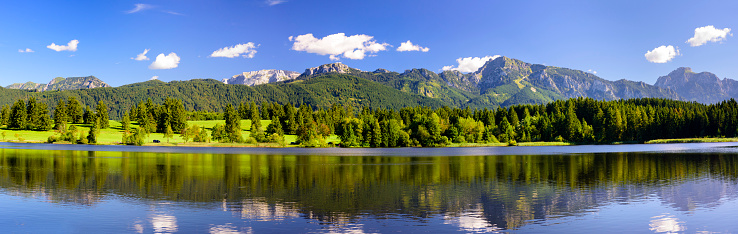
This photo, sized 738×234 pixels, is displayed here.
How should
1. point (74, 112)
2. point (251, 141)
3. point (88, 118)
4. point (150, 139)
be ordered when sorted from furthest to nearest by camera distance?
1. point (88, 118)
2. point (74, 112)
3. point (150, 139)
4. point (251, 141)

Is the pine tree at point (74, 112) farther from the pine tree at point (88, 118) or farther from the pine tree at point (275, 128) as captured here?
the pine tree at point (275, 128)

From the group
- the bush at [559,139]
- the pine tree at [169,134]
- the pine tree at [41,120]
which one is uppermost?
the pine tree at [41,120]

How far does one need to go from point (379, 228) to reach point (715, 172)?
4925 centimetres

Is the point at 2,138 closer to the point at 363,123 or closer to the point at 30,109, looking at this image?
the point at 30,109

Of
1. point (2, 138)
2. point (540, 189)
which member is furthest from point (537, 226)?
point (2, 138)

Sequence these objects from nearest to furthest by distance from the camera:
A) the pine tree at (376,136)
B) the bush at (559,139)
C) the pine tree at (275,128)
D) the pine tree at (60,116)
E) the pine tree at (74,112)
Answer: the pine tree at (376,136) → the pine tree at (275,128) → the pine tree at (60,116) → the bush at (559,139) → the pine tree at (74,112)

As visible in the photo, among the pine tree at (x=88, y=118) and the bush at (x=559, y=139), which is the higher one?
the pine tree at (x=88, y=118)

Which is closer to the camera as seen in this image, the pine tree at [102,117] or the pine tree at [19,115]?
the pine tree at [19,115]

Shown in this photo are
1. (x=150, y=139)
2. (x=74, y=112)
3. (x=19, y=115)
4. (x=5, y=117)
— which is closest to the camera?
(x=19, y=115)

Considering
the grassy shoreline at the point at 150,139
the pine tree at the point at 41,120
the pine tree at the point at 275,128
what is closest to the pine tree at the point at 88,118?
the grassy shoreline at the point at 150,139

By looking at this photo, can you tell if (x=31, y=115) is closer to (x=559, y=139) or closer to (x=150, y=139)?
(x=150, y=139)

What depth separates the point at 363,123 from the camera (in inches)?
6590

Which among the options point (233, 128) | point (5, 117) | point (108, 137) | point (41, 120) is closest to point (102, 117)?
point (41, 120)

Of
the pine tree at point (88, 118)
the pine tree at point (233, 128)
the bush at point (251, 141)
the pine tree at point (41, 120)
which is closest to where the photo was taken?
the bush at point (251, 141)
